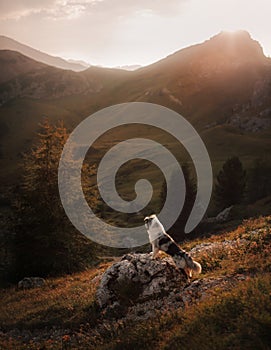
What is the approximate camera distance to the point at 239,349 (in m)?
7.39

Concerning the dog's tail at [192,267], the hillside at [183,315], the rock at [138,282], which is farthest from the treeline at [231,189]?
the dog's tail at [192,267]

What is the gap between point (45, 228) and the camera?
1130 inches

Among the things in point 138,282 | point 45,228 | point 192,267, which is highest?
point 45,228

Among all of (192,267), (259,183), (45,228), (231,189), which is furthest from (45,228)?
(259,183)

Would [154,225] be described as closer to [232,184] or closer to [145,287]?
[145,287]

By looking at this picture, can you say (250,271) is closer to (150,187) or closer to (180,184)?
(180,184)

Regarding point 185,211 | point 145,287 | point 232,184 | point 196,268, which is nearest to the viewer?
point 196,268

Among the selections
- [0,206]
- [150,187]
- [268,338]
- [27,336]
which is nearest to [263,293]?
[268,338]

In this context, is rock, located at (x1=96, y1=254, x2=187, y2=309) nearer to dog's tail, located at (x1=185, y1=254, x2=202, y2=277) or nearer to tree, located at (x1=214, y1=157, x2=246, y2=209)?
dog's tail, located at (x1=185, y1=254, x2=202, y2=277)

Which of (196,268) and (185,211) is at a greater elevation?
(196,268)

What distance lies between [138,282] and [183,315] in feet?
13.9

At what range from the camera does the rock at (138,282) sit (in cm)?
1370

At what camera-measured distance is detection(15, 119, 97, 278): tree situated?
28.6 m

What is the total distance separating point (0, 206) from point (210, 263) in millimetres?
117344
